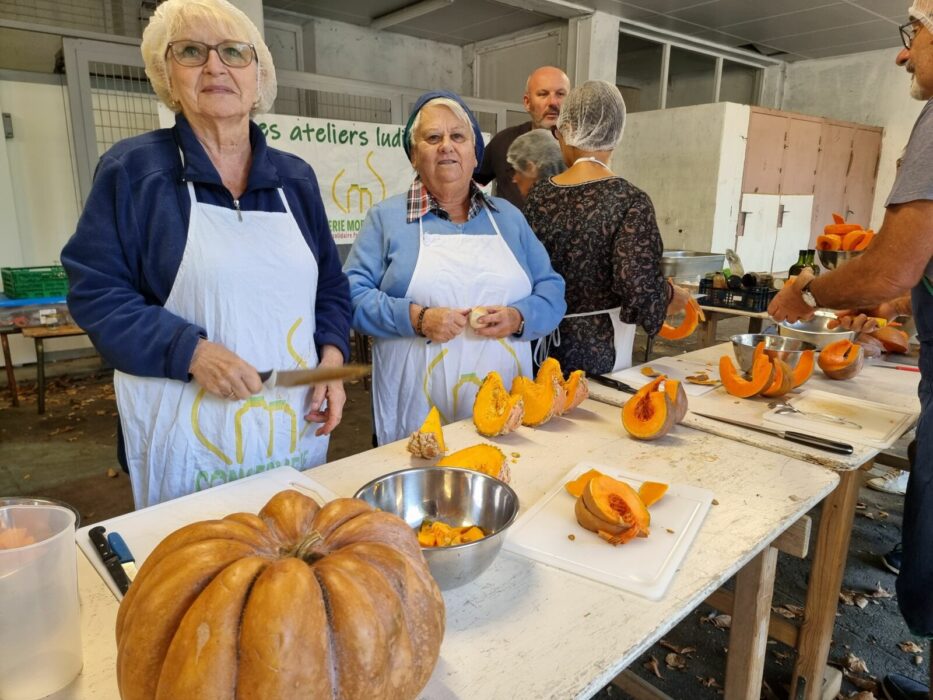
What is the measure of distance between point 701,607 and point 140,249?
275 cm

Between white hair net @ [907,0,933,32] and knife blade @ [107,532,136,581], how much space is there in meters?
2.37

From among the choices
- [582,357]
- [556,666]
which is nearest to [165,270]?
[556,666]

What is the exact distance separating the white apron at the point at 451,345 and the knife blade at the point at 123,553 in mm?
1175

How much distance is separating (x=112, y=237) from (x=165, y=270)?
14 cm

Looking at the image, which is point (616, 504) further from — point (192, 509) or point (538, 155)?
point (538, 155)

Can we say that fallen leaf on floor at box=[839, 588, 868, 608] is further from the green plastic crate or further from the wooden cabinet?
the wooden cabinet

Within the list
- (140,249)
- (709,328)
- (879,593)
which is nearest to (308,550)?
(140,249)

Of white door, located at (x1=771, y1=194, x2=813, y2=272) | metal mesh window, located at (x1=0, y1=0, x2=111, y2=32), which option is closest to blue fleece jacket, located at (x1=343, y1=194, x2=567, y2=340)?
metal mesh window, located at (x1=0, y1=0, x2=111, y2=32)

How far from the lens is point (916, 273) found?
172 cm

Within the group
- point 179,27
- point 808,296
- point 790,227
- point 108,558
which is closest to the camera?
point 108,558

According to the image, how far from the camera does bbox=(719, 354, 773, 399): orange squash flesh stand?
2.32 meters

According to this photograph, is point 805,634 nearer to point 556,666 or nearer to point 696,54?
point 556,666

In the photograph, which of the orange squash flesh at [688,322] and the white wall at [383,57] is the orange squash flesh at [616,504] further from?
the white wall at [383,57]

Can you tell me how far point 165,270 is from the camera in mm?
1639
